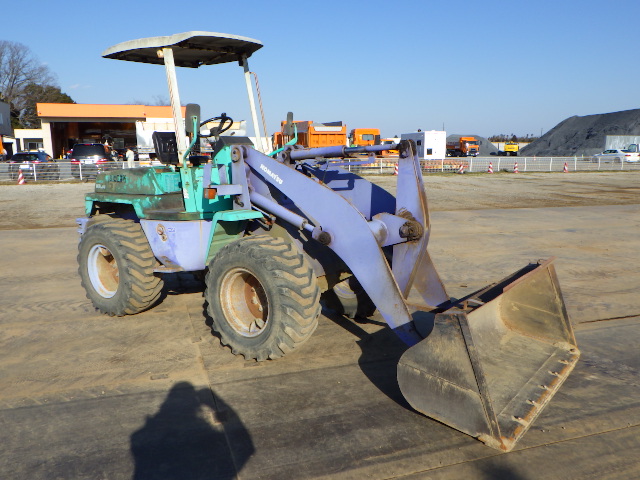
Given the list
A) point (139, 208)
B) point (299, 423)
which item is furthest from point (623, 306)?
point (139, 208)

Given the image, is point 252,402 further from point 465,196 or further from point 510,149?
point 510,149

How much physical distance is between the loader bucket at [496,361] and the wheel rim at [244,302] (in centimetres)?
151

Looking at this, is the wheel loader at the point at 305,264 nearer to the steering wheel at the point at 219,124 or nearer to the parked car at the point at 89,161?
the steering wheel at the point at 219,124

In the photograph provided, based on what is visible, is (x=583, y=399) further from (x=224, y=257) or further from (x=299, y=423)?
(x=224, y=257)

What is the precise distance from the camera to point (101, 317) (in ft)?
19.2

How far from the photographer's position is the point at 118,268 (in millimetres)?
5543

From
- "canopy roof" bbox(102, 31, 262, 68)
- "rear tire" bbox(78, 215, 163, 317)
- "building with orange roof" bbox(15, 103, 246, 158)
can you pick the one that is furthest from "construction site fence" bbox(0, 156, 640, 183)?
"rear tire" bbox(78, 215, 163, 317)

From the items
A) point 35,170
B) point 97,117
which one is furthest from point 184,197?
point 97,117

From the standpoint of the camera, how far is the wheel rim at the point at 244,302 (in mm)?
4680

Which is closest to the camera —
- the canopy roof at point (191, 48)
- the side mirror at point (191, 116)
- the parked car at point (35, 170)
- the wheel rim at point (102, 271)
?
the side mirror at point (191, 116)

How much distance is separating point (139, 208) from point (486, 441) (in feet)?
13.1

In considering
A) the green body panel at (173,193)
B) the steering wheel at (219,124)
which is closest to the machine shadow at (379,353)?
the green body panel at (173,193)

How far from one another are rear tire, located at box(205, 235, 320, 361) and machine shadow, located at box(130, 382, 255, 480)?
24.8 inches

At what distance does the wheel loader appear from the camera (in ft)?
11.7
